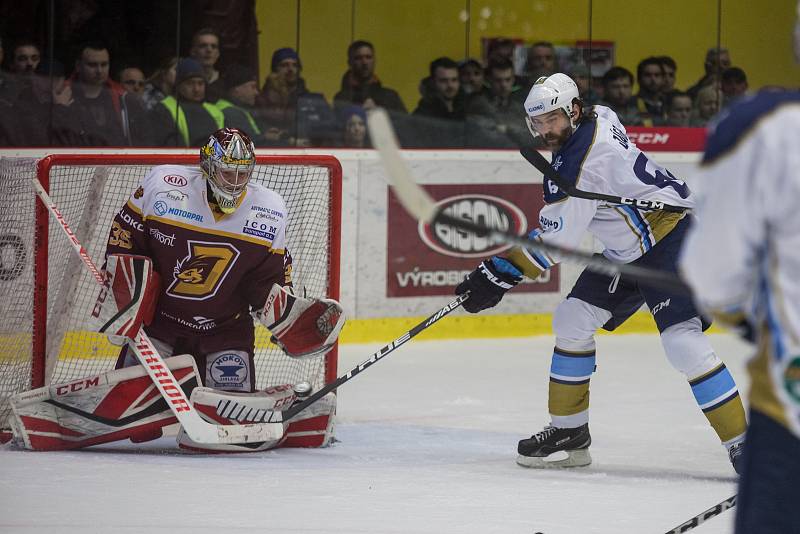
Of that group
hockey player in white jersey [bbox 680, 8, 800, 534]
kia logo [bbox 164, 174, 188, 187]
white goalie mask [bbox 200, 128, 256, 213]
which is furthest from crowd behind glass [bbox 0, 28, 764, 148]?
hockey player in white jersey [bbox 680, 8, 800, 534]

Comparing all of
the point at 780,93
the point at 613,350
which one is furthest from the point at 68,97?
the point at 780,93

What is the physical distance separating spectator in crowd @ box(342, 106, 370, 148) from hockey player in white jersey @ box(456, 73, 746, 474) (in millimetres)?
2650

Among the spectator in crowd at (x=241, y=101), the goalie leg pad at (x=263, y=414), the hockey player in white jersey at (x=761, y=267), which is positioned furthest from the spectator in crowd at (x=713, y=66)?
the hockey player in white jersey at (x=761, y=267)

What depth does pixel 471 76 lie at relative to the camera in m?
6.84

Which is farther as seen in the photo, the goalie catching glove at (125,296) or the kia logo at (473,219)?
the kia logo at (473,219)

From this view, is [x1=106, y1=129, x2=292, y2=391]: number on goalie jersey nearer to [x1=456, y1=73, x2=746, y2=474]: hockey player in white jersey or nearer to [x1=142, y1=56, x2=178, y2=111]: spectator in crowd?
[x1=456, y1=73, x2=746, y2=474]: hockey player in white jersey

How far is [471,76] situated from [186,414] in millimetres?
3552

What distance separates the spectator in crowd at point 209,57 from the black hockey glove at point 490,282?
2611 mm

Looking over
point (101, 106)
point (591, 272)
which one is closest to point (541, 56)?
point (101, 106)

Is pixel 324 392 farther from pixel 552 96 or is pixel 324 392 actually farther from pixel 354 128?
pixel 354 128

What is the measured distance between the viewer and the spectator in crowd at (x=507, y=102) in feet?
22.2

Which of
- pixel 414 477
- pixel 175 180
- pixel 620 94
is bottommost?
pixel 414 477

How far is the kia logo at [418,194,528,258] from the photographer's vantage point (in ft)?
20.5

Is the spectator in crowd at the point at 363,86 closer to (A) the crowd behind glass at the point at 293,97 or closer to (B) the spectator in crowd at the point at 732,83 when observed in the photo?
(A) the crowd behind glass at the point at 293,97
